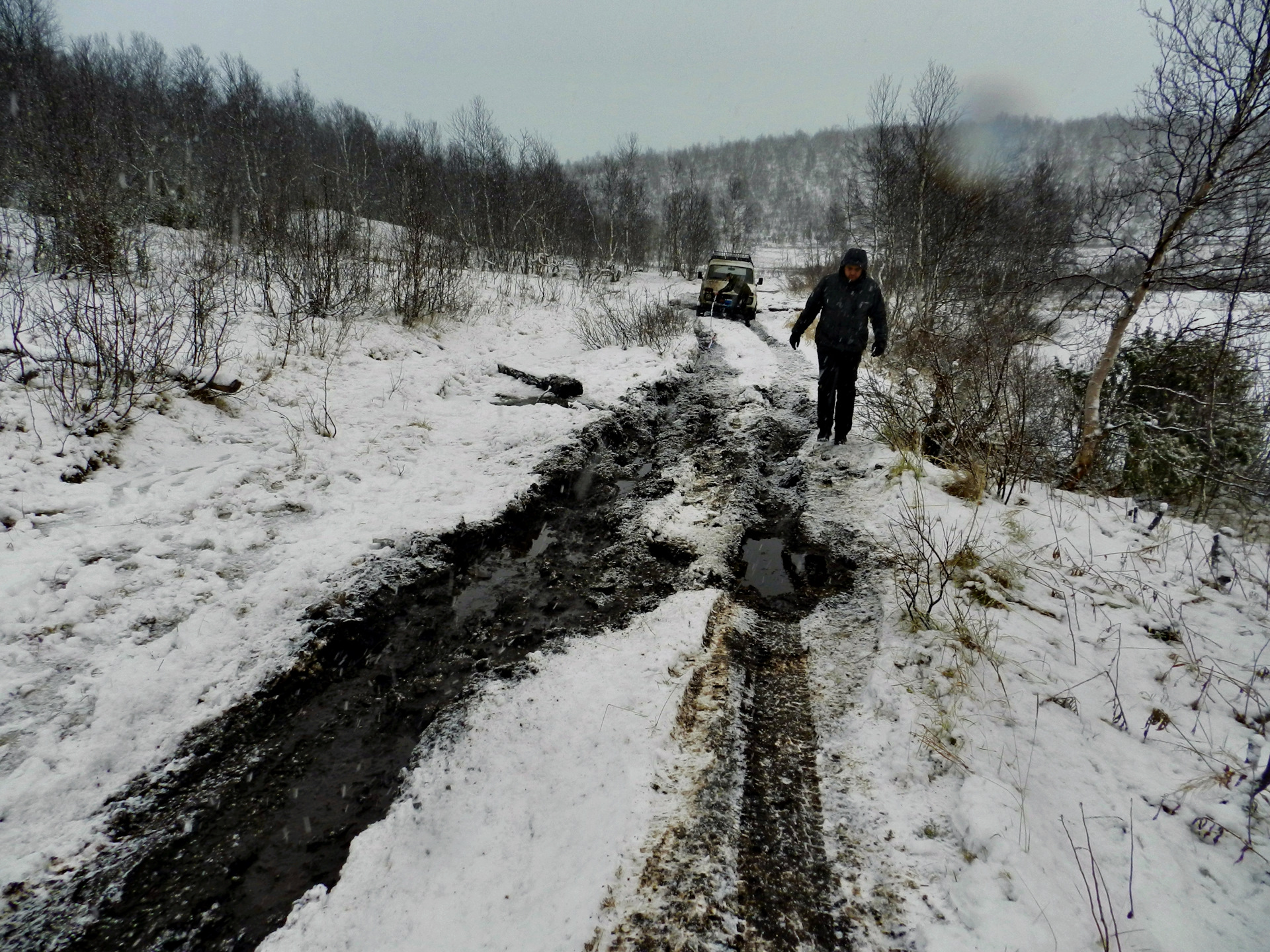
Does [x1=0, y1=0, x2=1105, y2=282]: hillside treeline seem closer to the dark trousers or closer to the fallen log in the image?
the fallen log

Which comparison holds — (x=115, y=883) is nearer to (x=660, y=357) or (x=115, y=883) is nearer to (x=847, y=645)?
(x=847, y=645)

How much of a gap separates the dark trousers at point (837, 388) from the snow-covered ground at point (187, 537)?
2663mm

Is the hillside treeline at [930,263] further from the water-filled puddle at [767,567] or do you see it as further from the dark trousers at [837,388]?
the water-filled puddle at [767,567]

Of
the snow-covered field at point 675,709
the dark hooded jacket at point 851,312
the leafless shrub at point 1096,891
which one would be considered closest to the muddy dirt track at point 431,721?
the snow-covered field at point 675,709

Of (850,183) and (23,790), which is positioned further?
(850,183)

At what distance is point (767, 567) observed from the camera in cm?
368

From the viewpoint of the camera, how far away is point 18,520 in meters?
2.98

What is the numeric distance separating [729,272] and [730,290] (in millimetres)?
842

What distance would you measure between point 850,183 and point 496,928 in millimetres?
29175

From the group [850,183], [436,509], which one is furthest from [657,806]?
[850,183]

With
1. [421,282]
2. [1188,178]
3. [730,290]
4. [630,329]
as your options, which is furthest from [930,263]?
[421,282]

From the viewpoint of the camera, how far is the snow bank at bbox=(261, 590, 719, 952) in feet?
5.24

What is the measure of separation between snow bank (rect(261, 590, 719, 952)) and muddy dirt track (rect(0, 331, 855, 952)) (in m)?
0.15

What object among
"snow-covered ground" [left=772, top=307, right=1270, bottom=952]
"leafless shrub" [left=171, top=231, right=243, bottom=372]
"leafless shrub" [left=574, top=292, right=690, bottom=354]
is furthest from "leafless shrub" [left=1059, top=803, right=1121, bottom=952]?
"leafless shrub" [left=574, top=292, right=690, bottom=354]
